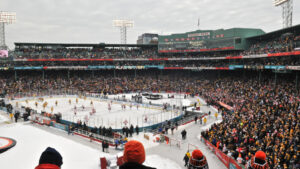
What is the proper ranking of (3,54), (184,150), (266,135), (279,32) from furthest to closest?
(3,54)
(279,32)
(184,150)
(266,135)

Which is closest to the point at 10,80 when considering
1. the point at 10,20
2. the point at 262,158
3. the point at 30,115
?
the point at 10,20

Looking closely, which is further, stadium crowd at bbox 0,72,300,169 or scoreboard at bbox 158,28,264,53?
scoreboard at bbox 158,28,264,53

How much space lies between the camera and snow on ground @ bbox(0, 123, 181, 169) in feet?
43.1

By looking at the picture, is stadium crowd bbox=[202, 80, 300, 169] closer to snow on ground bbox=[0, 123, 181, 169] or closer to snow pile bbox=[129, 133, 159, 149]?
snow on ground bbox=[0, 123, 181, 169]

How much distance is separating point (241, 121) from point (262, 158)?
15.9m

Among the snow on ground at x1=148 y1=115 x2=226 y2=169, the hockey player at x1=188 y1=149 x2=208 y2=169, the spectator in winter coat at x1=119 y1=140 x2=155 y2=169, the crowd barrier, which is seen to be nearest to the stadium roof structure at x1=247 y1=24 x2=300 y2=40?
the snow on ground at x1=148 y1=115 x2=226 y2=169

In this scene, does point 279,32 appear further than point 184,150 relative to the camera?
Yes

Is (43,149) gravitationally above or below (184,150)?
above

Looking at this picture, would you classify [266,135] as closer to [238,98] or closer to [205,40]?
[238,98]

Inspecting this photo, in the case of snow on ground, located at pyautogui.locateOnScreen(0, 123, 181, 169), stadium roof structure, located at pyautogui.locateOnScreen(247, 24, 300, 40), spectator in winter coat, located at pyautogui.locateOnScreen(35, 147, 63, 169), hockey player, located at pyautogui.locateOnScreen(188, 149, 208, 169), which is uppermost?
stadium roof structure, located at pyautogui.locateOnScreen(247, 24, 300, 40)

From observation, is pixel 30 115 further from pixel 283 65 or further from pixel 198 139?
pixel 283 65

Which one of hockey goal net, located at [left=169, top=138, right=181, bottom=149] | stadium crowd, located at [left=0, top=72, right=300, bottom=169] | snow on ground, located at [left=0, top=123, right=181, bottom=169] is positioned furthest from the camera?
hockey goal net, located at [left=169, top=138, right=181, bottom=149]

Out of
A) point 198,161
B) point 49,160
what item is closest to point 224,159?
point 198,161

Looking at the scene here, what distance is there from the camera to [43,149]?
1566 centimetres
